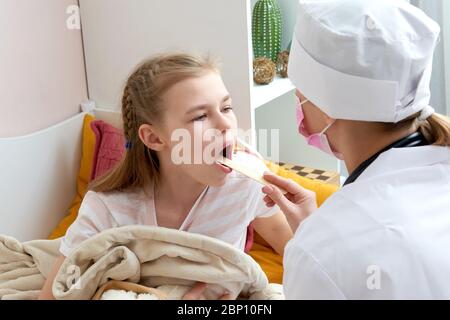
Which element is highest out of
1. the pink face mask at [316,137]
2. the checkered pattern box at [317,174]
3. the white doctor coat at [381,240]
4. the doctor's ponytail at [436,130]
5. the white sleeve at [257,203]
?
the doctor's ponytail at [436,130]

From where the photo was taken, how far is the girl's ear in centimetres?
145

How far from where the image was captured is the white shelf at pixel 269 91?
1.87 meters

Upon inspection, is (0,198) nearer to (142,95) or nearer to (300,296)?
(142,95)

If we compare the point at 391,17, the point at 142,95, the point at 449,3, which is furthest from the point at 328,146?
the point at 449,3

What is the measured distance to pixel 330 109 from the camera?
3.41 ft

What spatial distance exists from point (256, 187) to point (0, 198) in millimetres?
792

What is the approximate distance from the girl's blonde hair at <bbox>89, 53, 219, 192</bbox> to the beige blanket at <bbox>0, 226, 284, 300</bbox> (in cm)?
18

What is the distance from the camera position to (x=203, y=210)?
148 centimetres

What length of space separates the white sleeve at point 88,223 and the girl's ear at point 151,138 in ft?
0.55

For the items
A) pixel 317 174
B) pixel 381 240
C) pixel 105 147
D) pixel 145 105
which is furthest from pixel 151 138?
pixel 317 174

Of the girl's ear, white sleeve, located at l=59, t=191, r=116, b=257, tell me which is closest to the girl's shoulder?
white sleeve, located at l=59, t=191, r=116, b=257

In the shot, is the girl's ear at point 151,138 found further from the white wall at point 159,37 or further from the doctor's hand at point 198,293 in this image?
the white wall at point 159,37

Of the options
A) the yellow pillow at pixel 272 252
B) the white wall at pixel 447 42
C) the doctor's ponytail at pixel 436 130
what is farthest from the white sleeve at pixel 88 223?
the white wall at pixel 447 42
